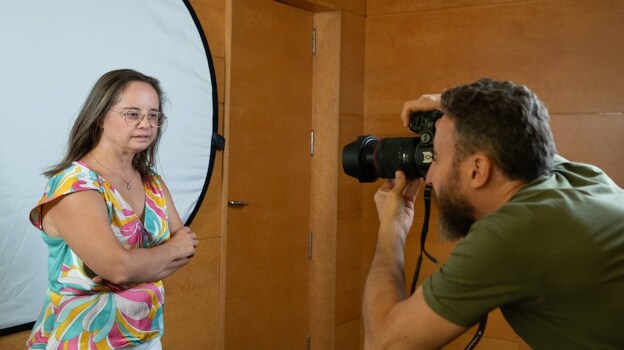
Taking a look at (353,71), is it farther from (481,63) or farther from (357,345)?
(357,345)

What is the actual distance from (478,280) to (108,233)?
799 millimetres

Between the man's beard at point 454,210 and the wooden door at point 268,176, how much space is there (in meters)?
1.52

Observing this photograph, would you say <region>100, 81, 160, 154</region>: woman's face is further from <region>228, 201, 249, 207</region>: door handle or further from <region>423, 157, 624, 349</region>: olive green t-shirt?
<region>228, 201, 249, 207</region>: door handle

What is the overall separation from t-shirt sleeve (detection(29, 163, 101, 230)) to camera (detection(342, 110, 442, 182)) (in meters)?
0.57

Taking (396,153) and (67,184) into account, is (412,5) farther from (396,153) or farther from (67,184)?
(67,184)

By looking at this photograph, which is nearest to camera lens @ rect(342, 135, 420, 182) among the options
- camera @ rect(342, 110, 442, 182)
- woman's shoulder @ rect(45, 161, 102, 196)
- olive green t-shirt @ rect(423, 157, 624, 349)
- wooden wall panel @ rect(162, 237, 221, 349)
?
camera @ rect(342, 110, 442, 182)

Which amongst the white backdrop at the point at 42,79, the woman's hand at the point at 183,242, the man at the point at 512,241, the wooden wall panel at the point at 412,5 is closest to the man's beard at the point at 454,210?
the man at the point at 512,241

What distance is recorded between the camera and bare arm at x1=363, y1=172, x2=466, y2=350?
1.06 m

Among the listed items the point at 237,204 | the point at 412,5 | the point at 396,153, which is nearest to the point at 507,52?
the point at 412,5

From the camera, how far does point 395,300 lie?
118 cm

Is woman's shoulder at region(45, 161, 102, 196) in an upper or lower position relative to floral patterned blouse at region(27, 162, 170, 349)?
upper

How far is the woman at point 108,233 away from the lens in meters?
1.42

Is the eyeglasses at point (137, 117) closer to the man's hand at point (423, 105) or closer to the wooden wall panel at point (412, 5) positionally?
the man's hand at point (423, 105)

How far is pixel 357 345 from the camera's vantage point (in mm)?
3486
